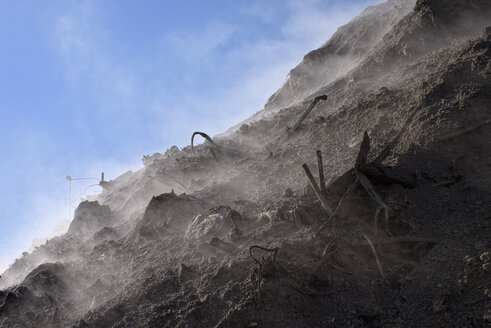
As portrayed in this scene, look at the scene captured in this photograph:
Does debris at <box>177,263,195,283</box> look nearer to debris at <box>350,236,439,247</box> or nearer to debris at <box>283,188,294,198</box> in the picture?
debris at <box>283,188,294,198</box>

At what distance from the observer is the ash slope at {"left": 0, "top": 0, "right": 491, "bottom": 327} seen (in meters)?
4.14

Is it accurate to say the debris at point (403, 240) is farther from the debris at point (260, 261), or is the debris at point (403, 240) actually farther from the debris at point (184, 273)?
the debris at point (184, 273)

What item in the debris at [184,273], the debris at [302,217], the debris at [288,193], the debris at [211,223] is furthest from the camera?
the debris at [288,193]

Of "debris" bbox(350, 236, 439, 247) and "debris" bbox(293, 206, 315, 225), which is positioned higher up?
"debris" bbox(293, 206, 315, 225)

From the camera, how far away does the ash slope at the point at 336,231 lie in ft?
13.6

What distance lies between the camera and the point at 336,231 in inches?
191

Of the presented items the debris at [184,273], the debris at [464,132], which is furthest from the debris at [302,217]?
the debris at [464,132]

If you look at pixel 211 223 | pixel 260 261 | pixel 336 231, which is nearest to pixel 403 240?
pixel 336 231

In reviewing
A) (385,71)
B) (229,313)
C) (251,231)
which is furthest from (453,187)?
(385,71)

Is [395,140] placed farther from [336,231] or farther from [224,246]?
[224,246]

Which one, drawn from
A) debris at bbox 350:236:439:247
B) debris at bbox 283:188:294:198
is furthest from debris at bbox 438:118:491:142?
debris at bbox 283:188:294:198

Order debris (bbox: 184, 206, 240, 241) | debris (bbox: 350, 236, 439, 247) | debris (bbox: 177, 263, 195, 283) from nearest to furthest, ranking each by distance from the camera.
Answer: debris (bbox: 350, 236, 439, 247) < debris (bbox: 177, 263, 195, 283) < debris (bbox: 184, 206, 240, 241)

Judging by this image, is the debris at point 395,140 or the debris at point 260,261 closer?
the debris at point 260,261

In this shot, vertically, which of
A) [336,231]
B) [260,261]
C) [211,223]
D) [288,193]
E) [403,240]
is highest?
[211,223]
